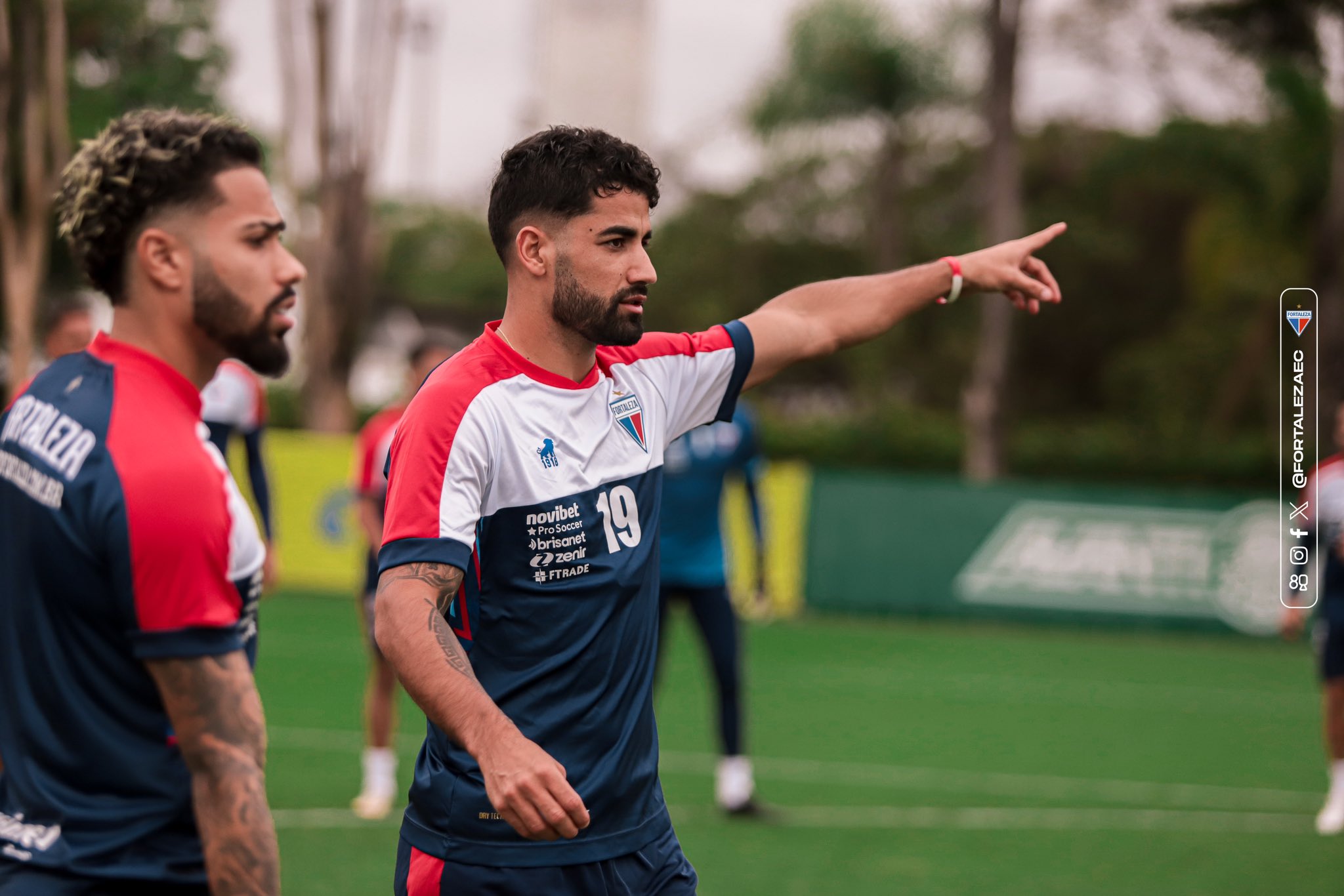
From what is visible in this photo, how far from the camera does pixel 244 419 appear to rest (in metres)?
Result: 7.79

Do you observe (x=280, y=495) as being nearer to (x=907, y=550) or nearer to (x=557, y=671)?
(x=907, y=550)

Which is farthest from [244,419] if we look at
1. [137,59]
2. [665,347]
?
[137,59]

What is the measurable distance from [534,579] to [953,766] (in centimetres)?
712

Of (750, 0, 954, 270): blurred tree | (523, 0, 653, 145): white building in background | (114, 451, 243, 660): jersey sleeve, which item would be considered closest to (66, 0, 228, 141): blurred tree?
(523, 0, 653, 145): white building in background

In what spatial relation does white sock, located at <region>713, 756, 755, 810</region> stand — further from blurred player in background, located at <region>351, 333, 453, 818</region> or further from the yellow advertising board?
the yellow advertising board

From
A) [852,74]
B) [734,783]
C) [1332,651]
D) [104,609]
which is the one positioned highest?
[852,74]

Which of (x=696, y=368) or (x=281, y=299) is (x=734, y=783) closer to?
(x=696, y=368)

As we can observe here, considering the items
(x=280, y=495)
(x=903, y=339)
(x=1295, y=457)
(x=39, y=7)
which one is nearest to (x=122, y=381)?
(x=1295, y=457)

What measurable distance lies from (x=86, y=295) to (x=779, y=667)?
326 inches

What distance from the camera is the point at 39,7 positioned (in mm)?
11141

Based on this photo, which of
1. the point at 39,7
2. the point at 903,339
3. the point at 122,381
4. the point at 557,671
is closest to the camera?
the point at 122,381

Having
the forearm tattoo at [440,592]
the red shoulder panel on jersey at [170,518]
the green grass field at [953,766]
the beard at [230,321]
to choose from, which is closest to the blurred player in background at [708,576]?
the green grass field at [953,766]

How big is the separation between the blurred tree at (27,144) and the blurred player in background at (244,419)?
322 centimetres

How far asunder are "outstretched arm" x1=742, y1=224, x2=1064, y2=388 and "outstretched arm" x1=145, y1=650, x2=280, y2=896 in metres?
1.83
